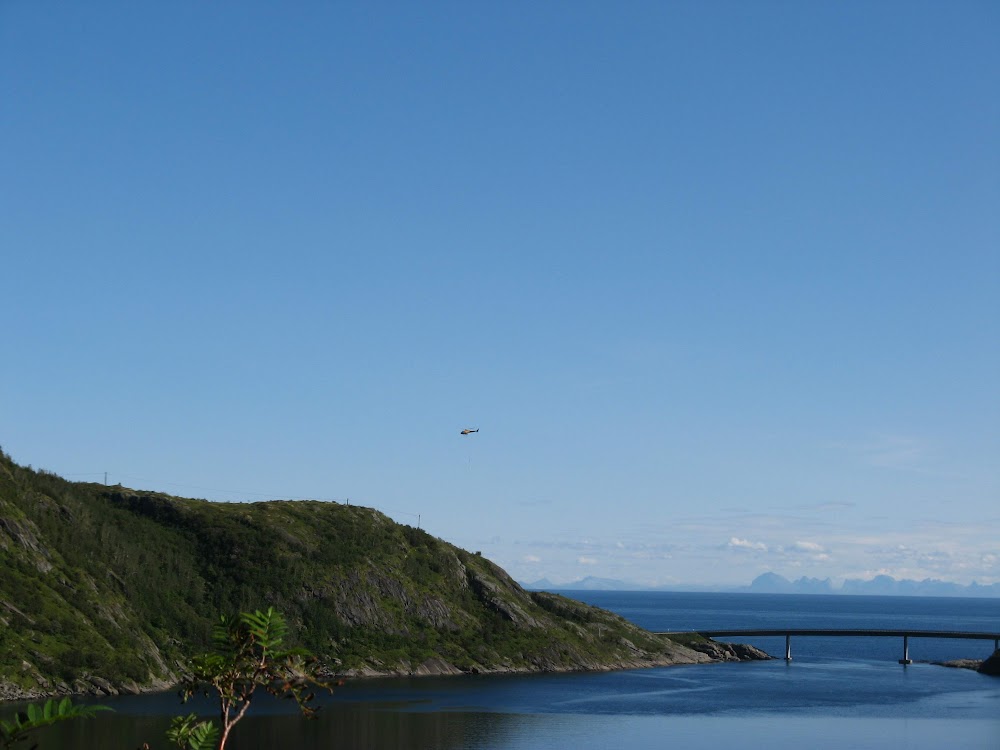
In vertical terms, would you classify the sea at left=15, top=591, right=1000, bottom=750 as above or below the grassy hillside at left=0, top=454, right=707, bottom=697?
below

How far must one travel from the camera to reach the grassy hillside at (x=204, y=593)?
440 feet

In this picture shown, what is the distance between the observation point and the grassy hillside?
13412 centimetres

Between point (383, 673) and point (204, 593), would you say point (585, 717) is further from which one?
point (204, 593)

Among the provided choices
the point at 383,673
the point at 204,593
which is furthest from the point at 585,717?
the point at 204,593

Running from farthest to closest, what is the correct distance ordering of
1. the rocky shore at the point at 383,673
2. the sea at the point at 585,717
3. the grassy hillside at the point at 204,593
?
the grassy hillside at the point at 204,593 < the rocky shore at the point at 383,673 < the sea at the point at 585,717

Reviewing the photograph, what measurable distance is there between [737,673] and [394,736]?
335 feet

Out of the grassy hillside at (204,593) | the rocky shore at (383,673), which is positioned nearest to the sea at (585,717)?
the rocky shore at (383,673)

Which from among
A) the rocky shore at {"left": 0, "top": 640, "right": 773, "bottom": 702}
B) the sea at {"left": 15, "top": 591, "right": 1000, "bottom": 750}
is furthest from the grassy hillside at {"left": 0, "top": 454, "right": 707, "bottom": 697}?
the sea at {"left": 15, "top": 591, "right": 1000, "bottom": 750}

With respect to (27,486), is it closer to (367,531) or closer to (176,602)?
(176,602)

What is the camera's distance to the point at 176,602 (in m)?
161

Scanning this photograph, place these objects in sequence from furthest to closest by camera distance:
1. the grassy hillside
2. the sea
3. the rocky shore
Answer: the grassy hillside < the rocky shore < the sea

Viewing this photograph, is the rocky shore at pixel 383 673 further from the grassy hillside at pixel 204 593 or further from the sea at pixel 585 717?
the sea at pixel 585 717

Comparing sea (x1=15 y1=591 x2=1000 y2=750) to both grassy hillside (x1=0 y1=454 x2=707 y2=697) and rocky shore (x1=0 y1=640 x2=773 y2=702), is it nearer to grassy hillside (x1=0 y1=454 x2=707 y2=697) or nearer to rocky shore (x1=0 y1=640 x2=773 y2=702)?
rocky shore (x1=0 y1=640 x2=773 y2=702)

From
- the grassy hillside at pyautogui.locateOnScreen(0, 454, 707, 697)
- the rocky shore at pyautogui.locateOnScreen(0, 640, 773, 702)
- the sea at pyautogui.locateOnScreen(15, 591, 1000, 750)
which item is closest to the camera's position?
the sea at pyautogui.locateOnScreen(15, 591, 1000, 750)
